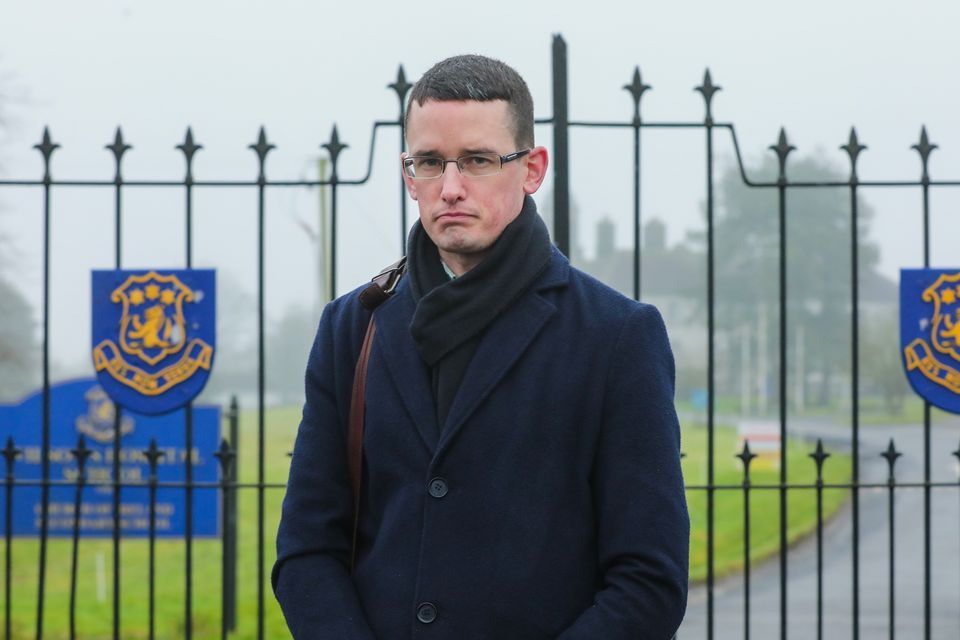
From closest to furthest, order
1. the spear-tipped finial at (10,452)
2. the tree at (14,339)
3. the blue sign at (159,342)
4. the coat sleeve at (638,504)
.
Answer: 1. the coat sleeve at (638,504)
2. the blue sign at (159,342)
3. the spear-tipped finial at (10,452)
4. the tree at (14,339)

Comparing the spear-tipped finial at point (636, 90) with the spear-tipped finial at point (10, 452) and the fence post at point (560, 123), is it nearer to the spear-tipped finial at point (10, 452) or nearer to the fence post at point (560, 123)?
the fence post at point (560, 123)

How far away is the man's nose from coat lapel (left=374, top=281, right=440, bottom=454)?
8.9 inches

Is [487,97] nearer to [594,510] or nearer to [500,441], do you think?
[500,441]

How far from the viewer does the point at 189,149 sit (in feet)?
14.3

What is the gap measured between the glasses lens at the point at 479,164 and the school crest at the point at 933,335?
265cm

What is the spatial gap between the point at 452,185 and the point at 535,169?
0.20 metres

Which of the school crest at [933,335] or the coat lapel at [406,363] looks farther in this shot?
the school crest at [933,335]

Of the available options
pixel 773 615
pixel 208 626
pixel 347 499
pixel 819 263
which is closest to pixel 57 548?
pixel 208 626

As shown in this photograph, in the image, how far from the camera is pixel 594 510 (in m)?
2.00

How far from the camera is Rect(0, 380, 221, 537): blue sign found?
5859 millimetres

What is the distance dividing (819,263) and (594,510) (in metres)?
49.2

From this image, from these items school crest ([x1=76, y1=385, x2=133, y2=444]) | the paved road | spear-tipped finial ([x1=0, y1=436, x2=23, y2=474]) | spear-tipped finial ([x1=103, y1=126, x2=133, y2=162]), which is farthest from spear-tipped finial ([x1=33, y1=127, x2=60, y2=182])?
the paved road

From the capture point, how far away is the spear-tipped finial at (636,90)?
14.1ft

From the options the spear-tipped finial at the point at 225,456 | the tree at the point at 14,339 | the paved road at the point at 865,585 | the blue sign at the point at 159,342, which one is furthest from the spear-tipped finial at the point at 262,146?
the tree at the point at 14,339
